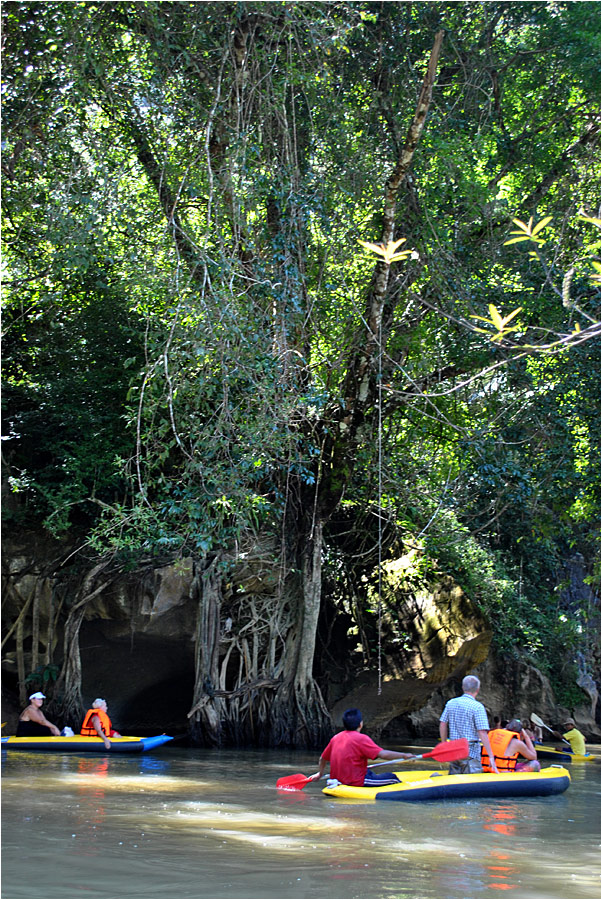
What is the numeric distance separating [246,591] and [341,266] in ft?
14.2

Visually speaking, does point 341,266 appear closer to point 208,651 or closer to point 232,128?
point 232,128

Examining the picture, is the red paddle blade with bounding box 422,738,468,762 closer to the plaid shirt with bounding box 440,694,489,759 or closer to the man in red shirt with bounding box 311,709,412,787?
the plaid shirt with bounding box 440,694,489,759

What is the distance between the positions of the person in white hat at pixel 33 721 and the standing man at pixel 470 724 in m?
4.79

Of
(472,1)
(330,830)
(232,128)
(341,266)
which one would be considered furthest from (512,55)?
(330,830)

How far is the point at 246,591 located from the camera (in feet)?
37.8

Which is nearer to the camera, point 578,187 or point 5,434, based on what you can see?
point 578,187

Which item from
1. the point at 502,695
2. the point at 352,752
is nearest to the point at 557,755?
the point at 502,695

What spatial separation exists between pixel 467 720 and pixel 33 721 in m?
5.33

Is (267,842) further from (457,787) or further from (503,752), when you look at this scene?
(503,752)

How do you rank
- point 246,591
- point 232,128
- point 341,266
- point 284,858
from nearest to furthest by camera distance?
point 284,858, point 232,128, point 341,266, point 246,591

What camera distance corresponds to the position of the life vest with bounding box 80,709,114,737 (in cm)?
1003

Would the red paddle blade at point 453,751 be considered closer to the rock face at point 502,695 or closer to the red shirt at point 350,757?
the red shirt at point 350,757

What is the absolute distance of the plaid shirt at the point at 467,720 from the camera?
289 inches

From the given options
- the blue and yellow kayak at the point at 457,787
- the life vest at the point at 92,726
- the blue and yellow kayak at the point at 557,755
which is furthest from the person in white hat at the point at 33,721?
the blue and yellow kayak at the point at 557,755
